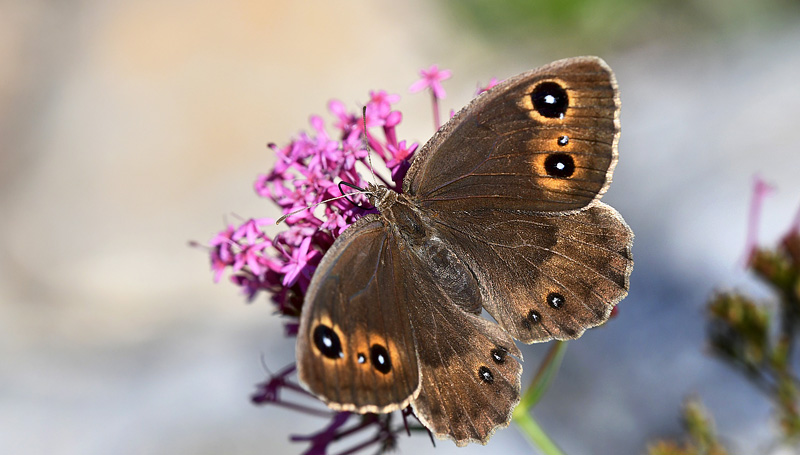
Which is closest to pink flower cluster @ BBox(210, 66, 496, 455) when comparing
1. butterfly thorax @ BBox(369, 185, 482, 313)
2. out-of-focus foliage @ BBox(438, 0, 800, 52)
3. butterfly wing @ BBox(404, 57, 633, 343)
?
butterfly thorax @ BBox(369, 185, 482, 313)

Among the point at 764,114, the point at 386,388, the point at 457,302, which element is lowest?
the point at 386,388

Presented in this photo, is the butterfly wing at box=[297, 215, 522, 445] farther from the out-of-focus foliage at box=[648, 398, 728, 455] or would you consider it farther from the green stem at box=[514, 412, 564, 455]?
the out-of-focus foliage at box=[648, 398, 728, 455]

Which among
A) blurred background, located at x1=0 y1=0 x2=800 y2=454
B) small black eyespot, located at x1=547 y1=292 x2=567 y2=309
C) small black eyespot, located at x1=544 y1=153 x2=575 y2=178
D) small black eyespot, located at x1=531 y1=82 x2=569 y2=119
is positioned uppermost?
small black eyespot, located at x1=531 y1=82 x2=569 y2=119

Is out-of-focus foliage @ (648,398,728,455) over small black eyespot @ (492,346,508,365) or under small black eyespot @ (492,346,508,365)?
under

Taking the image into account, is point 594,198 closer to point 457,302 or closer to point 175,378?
point 457,302

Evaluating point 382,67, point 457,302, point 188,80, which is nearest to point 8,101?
point 188,80

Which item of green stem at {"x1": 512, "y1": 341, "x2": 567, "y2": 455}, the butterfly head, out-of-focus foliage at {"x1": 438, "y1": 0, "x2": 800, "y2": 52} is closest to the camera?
the butterfly head

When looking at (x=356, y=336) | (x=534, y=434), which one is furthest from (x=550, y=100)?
(x=534, y=434)
